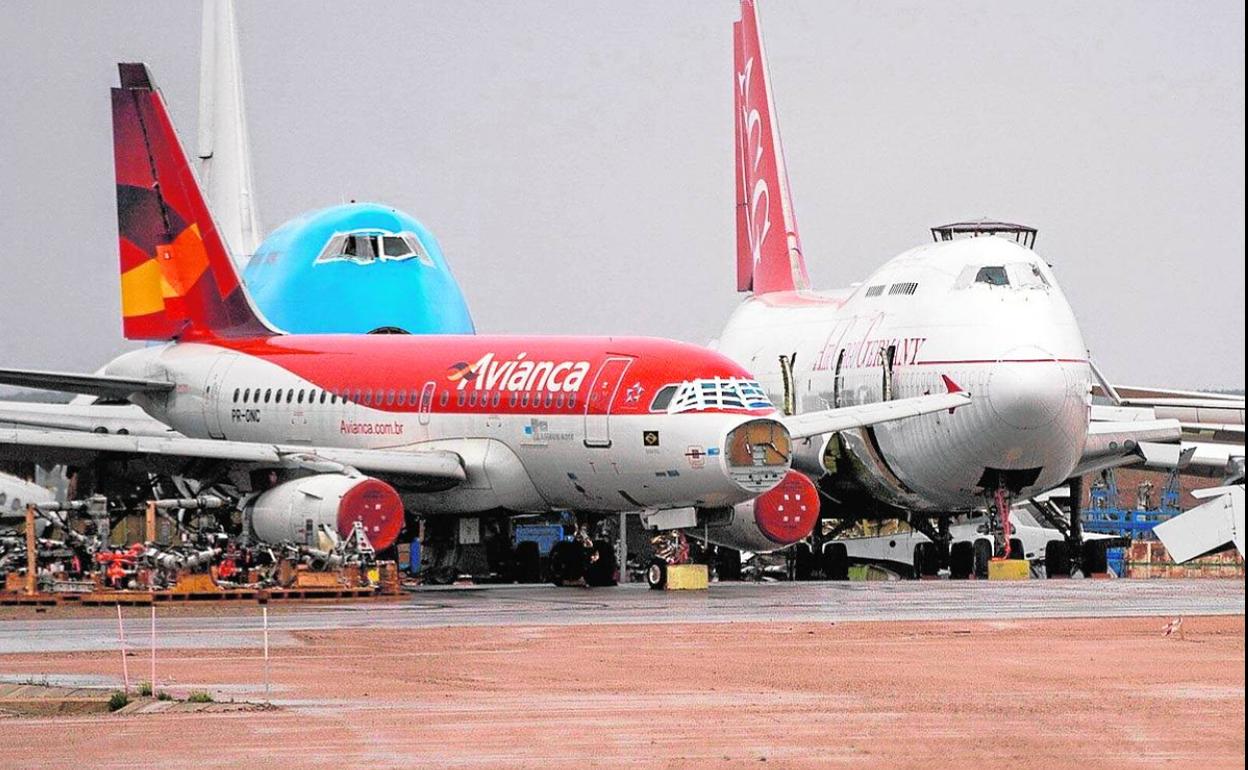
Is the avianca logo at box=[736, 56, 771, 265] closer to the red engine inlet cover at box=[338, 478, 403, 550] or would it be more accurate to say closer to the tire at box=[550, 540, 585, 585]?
the tire at box=[550, 540, 585, 585]

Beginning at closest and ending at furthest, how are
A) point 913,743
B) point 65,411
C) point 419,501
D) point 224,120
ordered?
point 913,743 < point 419,501 < point 65,411 < point 224,120

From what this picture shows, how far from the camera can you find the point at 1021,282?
41.1 meters

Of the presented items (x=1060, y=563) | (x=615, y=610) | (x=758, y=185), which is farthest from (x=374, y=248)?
(x=615, y=610)

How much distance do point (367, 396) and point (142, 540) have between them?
4.75 metres

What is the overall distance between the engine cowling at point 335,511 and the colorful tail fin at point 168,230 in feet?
33.5

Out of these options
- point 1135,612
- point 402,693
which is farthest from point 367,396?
point 402,693

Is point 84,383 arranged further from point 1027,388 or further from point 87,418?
point 1027,388

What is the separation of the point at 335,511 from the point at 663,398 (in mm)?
5130

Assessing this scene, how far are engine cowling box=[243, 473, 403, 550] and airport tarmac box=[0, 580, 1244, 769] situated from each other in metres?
2.92

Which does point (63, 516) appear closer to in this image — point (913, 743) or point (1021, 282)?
point (1021, 282)

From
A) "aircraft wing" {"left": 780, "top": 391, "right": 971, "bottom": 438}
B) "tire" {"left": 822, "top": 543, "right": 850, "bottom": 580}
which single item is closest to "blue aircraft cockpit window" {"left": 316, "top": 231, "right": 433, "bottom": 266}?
"tire" {"left": 822, "top": 543, "right": 850, "bottom": 580}

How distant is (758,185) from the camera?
56.9 m

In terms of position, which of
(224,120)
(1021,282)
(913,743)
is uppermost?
(224,120)

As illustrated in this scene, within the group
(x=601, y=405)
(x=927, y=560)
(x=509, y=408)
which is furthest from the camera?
(x=927, y=560)
